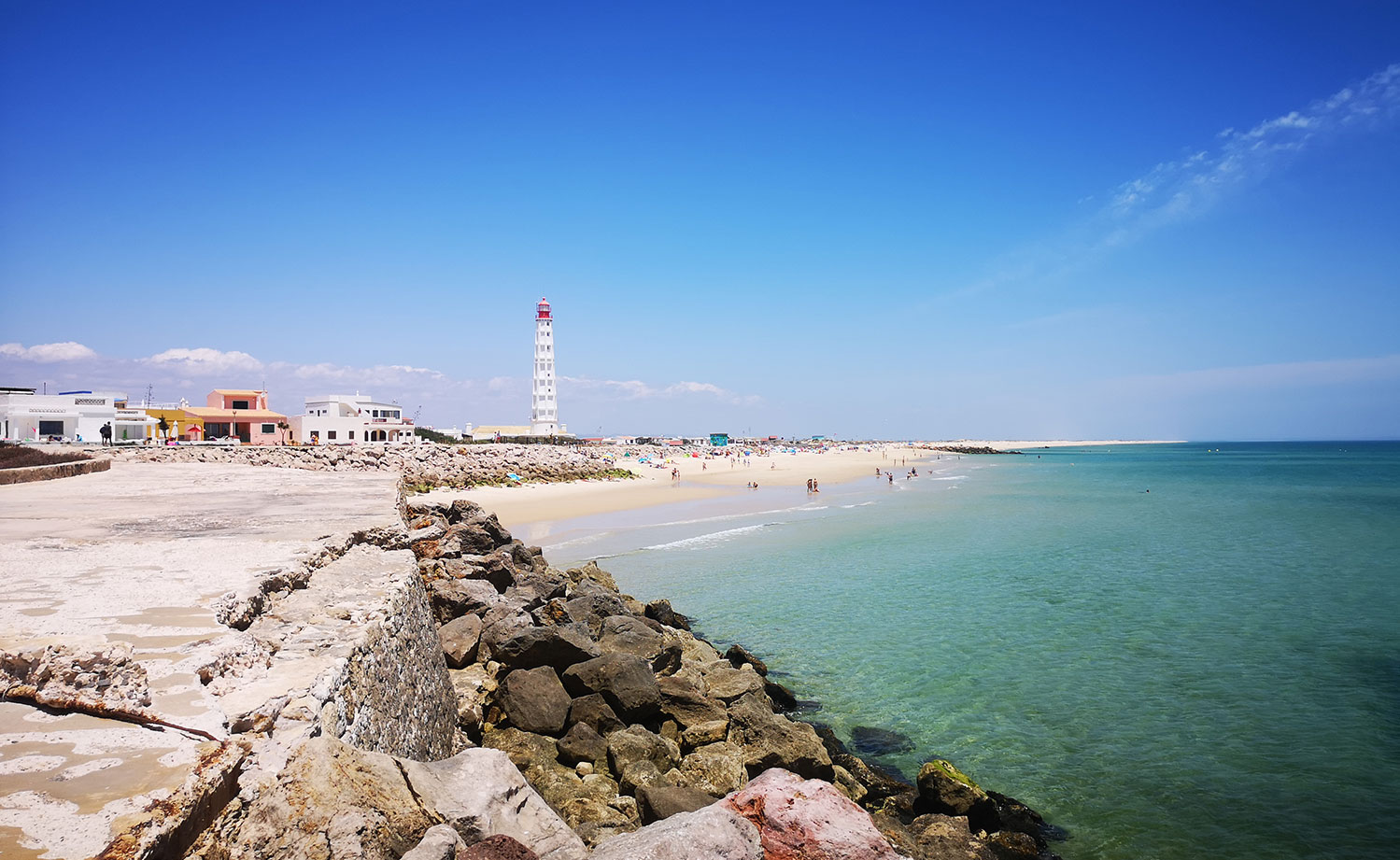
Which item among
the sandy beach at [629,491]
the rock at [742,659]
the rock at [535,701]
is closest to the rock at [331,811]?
the rock at [535,701]

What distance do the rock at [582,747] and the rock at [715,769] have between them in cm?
77

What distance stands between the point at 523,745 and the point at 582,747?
0.53 metres

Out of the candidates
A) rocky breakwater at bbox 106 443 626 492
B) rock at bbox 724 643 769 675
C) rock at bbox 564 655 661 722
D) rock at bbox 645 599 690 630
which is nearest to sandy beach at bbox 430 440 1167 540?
rocky breakwater at bbox 106 443 626 492

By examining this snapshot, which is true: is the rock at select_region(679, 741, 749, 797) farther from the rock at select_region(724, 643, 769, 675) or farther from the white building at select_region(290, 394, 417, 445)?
the white building at select_region(290, 394, 417, 445)

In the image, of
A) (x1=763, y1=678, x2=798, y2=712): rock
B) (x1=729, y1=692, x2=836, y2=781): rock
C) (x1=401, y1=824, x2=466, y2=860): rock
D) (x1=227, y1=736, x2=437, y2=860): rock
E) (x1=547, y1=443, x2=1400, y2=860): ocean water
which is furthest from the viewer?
(x1=763, y1=678, x2=798, y2=712): rock

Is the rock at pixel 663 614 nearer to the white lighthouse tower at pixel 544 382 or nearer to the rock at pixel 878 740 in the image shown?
the rock at pixel 878 740

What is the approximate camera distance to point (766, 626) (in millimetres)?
13578

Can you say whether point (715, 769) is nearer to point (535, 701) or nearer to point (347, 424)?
point (535, 701)

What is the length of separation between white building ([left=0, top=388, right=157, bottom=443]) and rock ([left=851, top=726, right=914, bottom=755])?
4554cm

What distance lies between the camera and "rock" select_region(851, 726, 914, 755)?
848 cm

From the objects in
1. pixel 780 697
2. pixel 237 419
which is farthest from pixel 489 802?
pixel 237 419

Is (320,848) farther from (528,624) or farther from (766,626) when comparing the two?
(766,626)

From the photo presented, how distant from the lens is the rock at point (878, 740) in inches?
334

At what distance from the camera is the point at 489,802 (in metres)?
3.57
